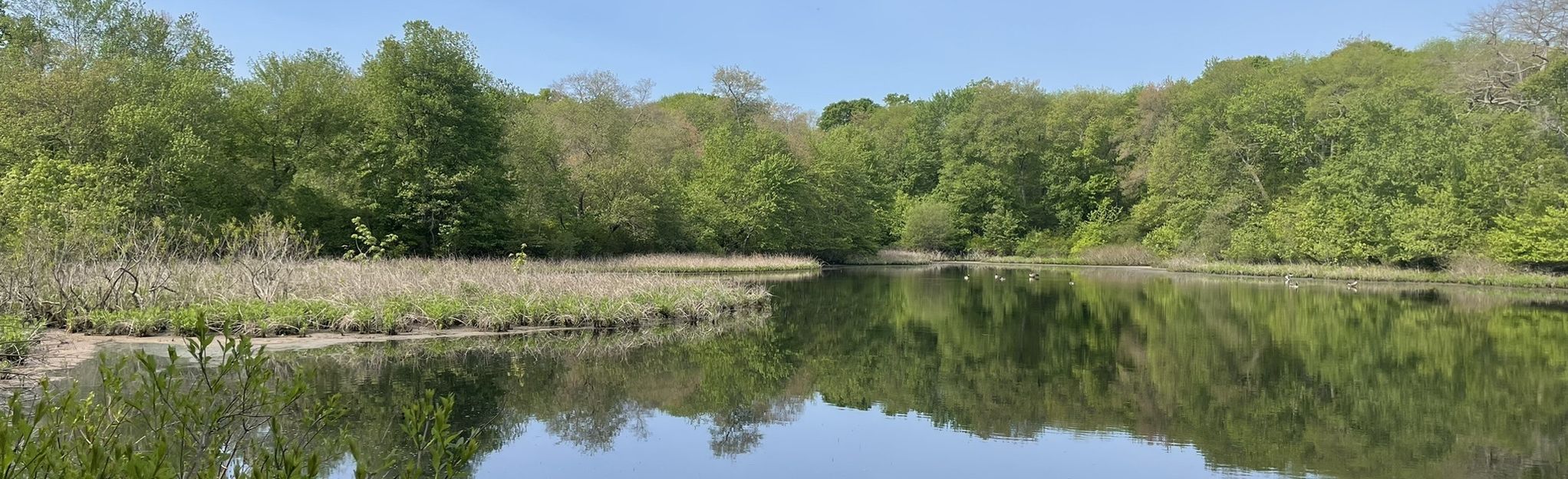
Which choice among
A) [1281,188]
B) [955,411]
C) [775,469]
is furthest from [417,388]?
[1281,188]

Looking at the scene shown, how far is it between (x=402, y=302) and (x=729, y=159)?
33.0m

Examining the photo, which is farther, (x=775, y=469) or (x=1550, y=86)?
(x=1550, y=86)

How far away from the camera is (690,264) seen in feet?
127

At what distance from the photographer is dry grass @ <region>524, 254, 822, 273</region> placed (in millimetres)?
34500

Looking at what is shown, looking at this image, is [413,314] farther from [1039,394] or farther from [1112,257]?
[1112,257]

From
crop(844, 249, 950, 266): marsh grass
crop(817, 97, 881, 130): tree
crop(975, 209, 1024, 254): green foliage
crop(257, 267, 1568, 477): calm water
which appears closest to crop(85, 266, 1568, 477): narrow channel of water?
crop(257, 267, 1568, 477): calm water

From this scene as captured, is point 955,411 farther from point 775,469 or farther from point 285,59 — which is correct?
point 285,59

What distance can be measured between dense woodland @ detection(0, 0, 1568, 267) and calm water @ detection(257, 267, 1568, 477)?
29.0ft

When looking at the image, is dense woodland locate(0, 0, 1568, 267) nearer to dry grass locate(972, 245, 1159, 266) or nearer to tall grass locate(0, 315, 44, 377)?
dry grass locate(972, 245, 1159, 266)

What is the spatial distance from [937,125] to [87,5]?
5394cm

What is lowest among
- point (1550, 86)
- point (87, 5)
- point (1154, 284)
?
point (1154, 284)

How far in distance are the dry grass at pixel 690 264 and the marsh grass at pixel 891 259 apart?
24.7 feet

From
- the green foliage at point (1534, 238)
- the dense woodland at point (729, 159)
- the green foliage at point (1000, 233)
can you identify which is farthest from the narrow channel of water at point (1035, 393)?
the green foliage at point (1000, 233)

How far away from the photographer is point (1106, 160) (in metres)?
61.0
